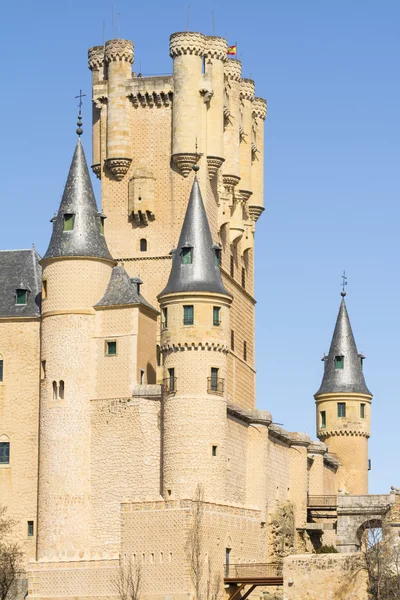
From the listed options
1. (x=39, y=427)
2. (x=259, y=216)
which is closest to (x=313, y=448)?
(x=259, y=216)

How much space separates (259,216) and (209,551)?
80.8 feet

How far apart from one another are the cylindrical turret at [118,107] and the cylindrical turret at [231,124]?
15.3 feet

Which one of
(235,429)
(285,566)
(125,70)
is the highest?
(125,70)

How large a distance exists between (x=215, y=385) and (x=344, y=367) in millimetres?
20971

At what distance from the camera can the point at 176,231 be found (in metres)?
75.9

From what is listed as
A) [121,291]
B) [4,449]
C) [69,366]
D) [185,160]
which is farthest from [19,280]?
[185,160]

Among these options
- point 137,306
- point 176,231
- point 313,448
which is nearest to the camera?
point 137,306

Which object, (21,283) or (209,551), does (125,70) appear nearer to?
(21,283)

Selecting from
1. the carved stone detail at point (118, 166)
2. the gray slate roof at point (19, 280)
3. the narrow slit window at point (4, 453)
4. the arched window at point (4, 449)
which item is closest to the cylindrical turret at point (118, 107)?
the carved stone detail at point (118, 166)

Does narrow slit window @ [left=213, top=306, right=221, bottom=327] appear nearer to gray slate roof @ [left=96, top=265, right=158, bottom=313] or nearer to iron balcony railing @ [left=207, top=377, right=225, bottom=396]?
iron balcony railing @ [left=207, top=377, right=225, bottom=396]

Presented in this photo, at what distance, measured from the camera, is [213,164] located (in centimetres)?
7719

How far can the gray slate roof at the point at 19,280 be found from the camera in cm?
7100

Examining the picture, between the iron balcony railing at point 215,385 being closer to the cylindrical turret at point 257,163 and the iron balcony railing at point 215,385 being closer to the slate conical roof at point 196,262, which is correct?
the slate conical roof at point 196,262

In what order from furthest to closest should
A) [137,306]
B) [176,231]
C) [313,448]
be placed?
[313,448]
[176,231]
[137,306]
